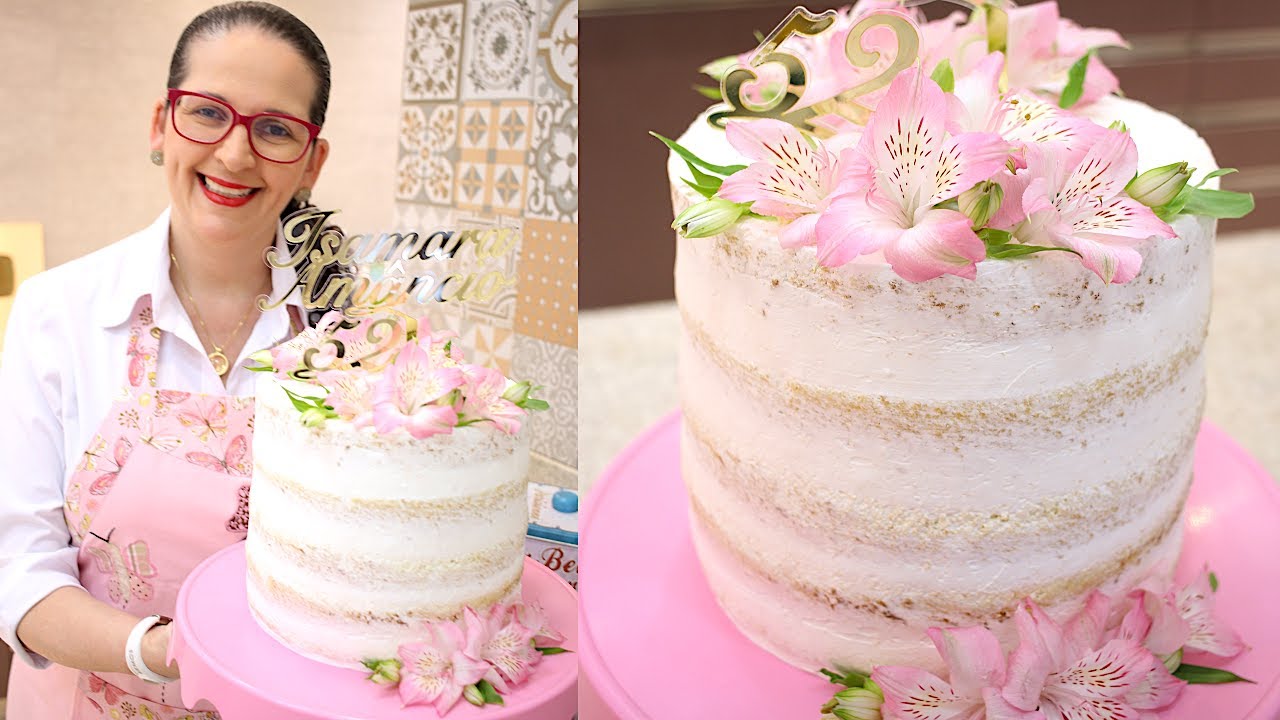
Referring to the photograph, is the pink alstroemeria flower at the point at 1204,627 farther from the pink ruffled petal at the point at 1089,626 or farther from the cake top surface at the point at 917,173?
the cake top surface at the point at 917,173

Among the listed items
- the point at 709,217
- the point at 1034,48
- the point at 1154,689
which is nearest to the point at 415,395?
the point at 709,217

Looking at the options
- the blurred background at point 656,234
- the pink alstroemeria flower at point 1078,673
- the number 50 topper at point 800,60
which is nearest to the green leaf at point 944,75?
the number 50 topper at point 800,60

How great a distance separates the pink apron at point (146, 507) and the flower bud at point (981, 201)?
1.74ft

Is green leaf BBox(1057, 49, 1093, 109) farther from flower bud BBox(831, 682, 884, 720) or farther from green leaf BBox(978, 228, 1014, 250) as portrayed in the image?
flower bud BBox(831, 682, 884, 720)

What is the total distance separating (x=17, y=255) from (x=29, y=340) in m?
0.07

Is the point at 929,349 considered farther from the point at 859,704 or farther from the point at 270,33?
the point at 270,33

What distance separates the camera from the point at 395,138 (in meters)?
0.82

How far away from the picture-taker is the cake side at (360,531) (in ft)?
2.78

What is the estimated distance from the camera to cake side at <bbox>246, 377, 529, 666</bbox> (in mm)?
849

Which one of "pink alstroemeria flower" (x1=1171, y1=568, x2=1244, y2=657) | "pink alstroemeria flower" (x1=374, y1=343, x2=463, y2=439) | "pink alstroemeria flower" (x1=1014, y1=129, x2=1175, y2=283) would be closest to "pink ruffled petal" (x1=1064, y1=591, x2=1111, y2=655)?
"pink alstroemeria flower" (x1=1171, y1=568, x2=1244, y2=657)

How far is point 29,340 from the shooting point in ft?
2.64

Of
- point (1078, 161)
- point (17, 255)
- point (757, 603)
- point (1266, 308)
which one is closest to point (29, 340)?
point (17, 255)

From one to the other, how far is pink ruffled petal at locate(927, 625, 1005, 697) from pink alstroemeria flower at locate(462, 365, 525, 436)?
0.35 m

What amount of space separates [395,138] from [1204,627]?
0.77 meters
